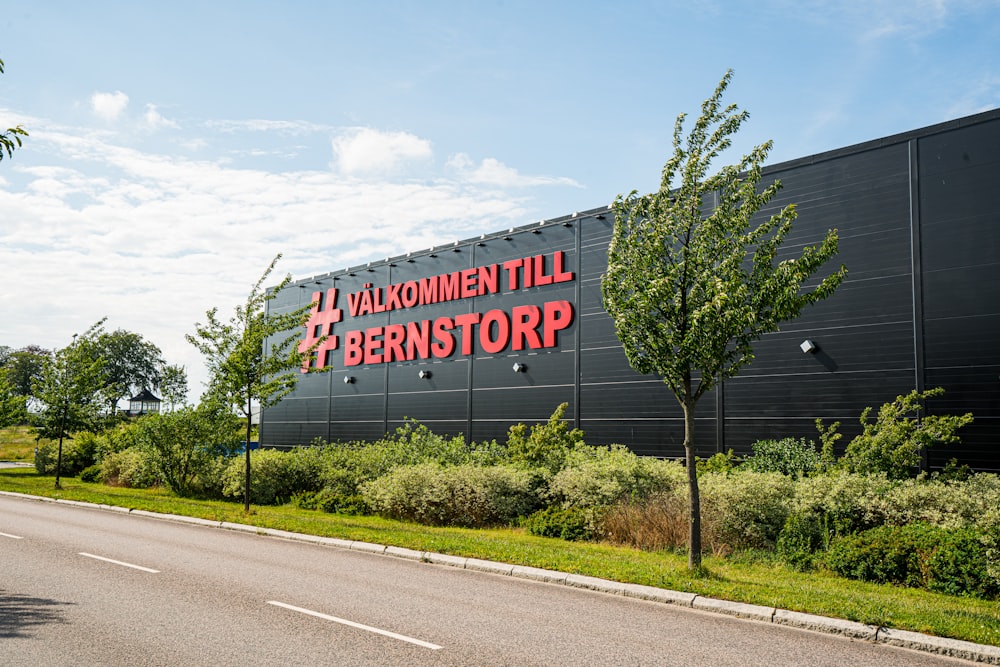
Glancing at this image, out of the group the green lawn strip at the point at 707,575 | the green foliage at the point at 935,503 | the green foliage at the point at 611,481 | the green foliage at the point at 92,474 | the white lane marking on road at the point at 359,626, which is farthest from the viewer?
the green foliage at the point at 92,474

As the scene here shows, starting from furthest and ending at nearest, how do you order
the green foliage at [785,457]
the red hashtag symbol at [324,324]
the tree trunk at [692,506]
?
the red hashtag symbol at [324,324], the green foliage at [785,457], the tree trunk at [692,506]

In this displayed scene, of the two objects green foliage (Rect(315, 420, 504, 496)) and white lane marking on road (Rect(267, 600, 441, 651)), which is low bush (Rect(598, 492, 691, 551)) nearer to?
white lane marking on road (Rect(267, 600, 441, 651))

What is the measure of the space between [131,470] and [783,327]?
26.4 meters

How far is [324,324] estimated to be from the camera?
118 ft

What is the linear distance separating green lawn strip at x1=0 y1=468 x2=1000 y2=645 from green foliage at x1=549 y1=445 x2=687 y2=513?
1563 mm

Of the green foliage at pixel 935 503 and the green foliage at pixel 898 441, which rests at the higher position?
the green foliage at pixel 898 441

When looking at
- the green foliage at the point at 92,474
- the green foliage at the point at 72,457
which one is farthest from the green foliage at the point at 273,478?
the green foliage at the point at 72,457

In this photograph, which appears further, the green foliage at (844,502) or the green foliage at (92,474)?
the green foliage at (92,474)

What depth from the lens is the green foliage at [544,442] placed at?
21.5m

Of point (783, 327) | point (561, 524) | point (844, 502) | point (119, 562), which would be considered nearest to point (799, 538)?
point (844, 502)

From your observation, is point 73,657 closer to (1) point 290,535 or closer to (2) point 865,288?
(1) point 290,535

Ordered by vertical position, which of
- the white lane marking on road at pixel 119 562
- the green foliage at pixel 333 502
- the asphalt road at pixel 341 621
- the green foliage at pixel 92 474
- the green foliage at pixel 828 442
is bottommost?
the green foliage at pixel 92 474

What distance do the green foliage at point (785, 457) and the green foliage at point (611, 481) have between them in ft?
7.95

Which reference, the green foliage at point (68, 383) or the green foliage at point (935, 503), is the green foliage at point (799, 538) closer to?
the green foliage at point (935, 503)
